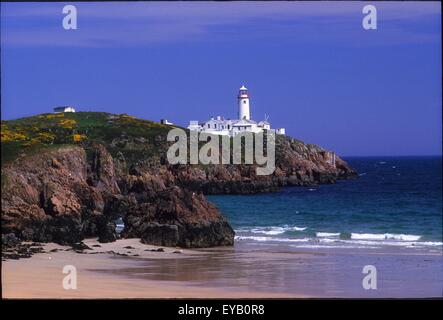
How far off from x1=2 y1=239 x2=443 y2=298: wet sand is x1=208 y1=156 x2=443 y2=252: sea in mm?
4050

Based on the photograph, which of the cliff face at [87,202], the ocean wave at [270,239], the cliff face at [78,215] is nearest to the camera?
the cliff face at [78,215]

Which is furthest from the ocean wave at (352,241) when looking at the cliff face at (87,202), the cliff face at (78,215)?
the cliff face at (78,215)

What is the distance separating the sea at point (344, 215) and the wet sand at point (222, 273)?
13.3 feet

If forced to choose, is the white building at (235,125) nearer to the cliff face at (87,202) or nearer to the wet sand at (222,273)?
the cliff face at (87,202)

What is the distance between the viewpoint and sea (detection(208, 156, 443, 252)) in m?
30.9

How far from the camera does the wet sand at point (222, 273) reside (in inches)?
649

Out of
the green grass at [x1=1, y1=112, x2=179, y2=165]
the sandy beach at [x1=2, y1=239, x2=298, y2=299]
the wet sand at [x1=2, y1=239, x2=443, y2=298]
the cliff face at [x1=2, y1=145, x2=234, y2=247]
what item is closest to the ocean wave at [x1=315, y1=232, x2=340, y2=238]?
the wet sand at [x1=2, y1=239, x2=443, y2=298]

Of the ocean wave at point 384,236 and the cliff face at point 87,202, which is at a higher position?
the cliff face at point 87,202

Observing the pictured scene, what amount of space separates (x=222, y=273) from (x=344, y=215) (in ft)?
83.2

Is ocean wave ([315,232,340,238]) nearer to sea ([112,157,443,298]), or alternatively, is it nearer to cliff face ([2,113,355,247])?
sea ([112,157,443,298])

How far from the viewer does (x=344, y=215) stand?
44.5m

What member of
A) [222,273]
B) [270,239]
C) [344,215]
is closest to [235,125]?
[344,215]
